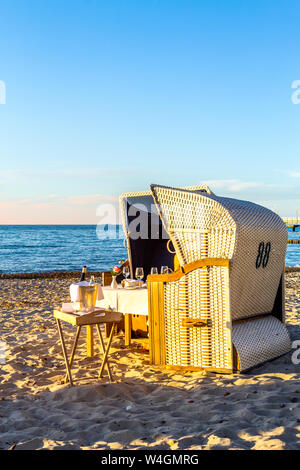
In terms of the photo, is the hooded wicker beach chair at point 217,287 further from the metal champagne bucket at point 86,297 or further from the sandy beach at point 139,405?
the metal champagne bucket at point 86,297

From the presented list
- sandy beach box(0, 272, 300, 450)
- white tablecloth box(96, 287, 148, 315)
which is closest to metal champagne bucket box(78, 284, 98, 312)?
sandy beach box(0, 272, 300, 450)

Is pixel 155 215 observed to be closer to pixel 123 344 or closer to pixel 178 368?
pixel 123 344

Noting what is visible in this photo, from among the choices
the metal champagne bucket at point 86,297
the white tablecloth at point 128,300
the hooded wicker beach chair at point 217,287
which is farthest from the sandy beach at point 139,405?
the metal champagne bucket at point 86,297

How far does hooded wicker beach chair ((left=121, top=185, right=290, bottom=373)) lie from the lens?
4.54m

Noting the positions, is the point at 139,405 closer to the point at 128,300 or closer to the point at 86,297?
the point at 86,297

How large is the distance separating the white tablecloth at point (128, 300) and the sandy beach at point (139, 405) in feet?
2.00

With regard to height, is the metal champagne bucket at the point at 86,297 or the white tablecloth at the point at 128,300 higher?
the metal champagne bucket at the point at 86,297

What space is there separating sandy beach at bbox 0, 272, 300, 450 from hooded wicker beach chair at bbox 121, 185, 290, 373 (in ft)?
0.73

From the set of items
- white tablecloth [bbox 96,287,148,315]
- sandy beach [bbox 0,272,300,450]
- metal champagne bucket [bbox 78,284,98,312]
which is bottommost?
sandy beach [bbox 0,272,300,450]

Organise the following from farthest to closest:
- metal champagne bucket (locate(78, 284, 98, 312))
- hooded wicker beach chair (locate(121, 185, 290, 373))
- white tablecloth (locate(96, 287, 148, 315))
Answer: white tablecloth (locate(96, 287, 148, 315)) → hooded wicker beach chair (locate(121, 185, 290, 373)) → metal champagne bucket (locate(78, 284, 98, 312))

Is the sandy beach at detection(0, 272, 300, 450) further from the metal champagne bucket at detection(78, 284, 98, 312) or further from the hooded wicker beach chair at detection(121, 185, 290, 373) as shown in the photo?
the metal champagne bucket at detection(78, 284, 98, 312)

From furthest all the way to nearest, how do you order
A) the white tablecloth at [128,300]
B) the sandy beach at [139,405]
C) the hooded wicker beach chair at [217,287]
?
the white tablecloth at [128,300] → the hooded wicker beach chair at [217,287] → the sandy beach at [139,405]

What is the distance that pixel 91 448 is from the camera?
289 centimetres

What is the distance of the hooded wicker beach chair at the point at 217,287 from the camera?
4.54 meters
